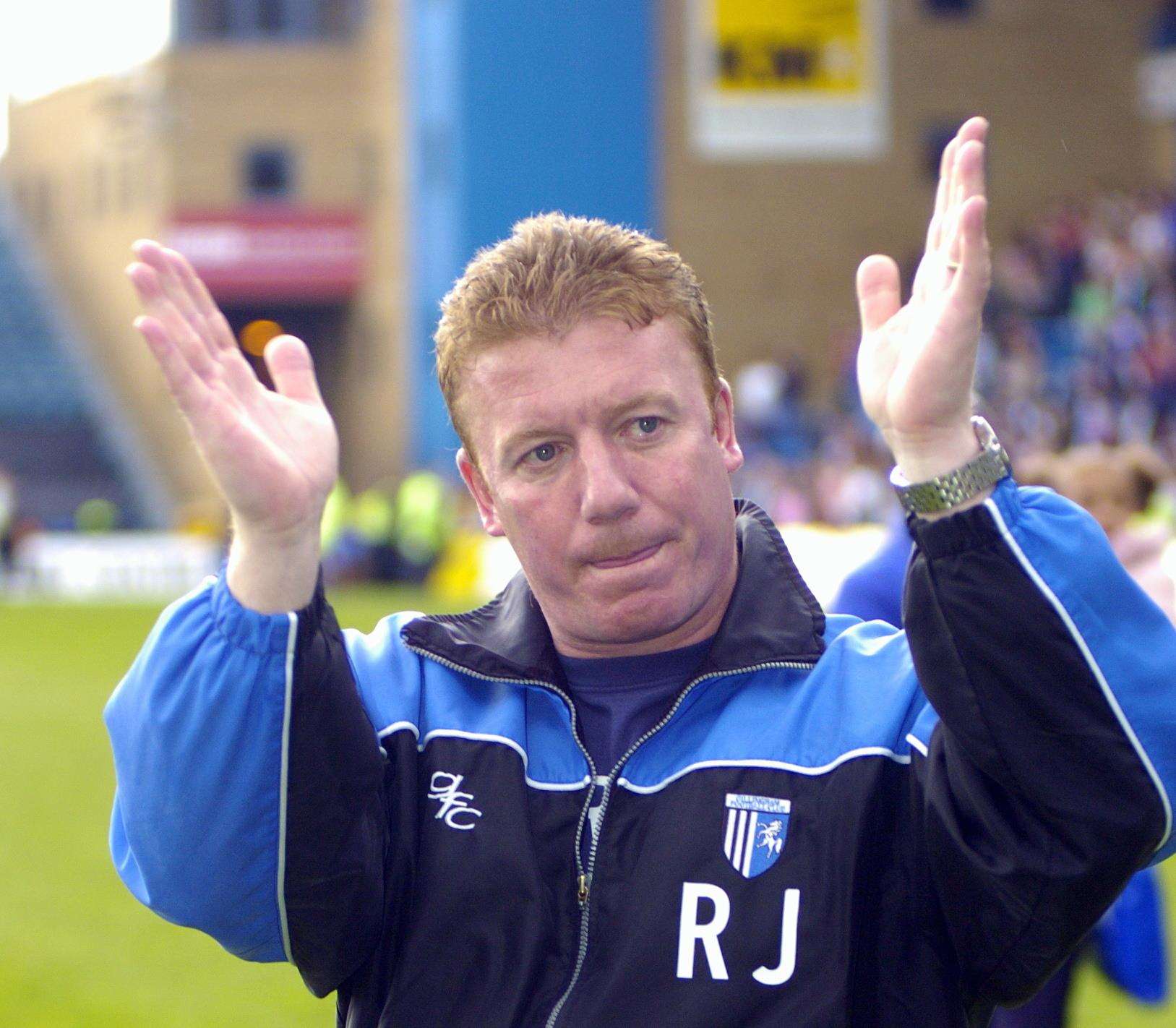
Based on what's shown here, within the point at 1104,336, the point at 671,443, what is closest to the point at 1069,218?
Answer: the point at 1104,336

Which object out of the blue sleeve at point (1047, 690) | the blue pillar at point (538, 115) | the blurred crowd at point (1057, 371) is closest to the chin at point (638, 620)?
the blue sleeve at point (1047, 690)

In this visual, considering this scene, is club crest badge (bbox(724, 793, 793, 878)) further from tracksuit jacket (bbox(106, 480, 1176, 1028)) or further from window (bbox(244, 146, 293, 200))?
window (bbox(244, 146, 293, 200))

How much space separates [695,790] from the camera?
91.6 inches

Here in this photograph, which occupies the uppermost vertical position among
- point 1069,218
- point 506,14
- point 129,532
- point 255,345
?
point 506,14

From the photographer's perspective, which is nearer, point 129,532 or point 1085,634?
point 1085,634

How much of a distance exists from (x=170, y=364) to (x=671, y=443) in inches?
24.3

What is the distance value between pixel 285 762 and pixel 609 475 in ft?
1.70

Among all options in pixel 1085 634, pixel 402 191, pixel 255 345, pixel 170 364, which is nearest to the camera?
pixel 1085 634

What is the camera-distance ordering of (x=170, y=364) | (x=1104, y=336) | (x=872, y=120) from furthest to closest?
(x=872, y=120) < (x=1104, y=336) < (x=170, y=364)

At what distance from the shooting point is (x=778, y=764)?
7.64 feet

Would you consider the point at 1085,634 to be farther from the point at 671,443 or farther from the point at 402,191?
the point at 402,191

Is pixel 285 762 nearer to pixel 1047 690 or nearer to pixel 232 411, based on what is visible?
pixel 232 411

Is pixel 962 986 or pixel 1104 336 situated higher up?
pixel 962 986

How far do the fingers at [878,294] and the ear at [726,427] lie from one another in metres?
0.31
